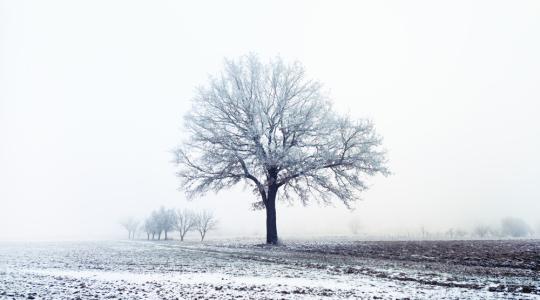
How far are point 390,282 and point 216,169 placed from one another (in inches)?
633

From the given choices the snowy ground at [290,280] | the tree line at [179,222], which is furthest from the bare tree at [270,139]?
the tree line at [179,222]

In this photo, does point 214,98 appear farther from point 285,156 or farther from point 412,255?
point 412,255

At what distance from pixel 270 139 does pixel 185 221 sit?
2844 inches

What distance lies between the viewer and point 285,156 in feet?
65.3

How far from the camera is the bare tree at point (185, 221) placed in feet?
286

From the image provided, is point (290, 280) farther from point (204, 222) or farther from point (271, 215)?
point (204, 222)

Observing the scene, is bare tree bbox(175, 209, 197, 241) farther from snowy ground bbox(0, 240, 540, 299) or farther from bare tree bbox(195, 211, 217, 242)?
snowy ground bbox(0, 240, 540, 299)

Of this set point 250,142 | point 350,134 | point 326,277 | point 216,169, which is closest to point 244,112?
point 250,142

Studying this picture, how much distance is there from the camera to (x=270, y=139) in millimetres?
22047

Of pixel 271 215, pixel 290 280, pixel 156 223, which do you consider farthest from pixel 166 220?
pixel 290 280

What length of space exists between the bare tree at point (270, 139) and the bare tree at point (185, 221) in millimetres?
67822

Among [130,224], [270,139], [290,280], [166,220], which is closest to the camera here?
[290,280]

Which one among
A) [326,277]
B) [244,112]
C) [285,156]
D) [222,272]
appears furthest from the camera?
[244,112]

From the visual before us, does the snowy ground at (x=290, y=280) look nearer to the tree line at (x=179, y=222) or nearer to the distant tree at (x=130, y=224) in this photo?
the tree line at (x=179, y=222)
